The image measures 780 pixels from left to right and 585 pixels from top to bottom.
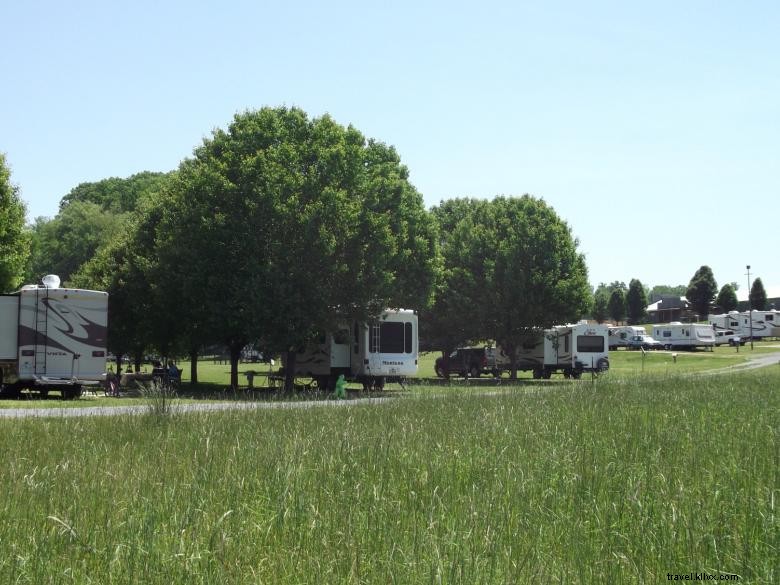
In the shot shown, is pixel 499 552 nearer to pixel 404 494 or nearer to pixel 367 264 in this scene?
pixel 404 494

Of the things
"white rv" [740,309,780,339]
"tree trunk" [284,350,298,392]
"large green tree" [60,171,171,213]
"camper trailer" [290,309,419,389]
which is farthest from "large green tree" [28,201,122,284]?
"white rv" [740,309,780,339]

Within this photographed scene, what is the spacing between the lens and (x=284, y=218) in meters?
29.2

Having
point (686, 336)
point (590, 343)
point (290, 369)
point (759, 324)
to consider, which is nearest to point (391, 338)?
point (290, 369)

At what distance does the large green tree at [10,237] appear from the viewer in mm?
32188

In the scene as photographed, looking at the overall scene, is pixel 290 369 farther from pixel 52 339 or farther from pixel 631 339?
pixel 631 339

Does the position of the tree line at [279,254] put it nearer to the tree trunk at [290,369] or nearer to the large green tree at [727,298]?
the tree trunk at [290,369]

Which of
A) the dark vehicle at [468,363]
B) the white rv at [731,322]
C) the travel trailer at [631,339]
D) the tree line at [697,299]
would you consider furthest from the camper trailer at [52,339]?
the tree line at [697,299]

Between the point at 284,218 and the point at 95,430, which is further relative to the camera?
the point at 284,218

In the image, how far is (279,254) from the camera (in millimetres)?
29172

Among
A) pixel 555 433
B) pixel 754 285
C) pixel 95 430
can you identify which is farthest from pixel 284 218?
pixel 754 285

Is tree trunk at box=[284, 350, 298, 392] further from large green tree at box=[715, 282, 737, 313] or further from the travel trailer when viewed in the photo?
large green tree at box=[715, 282, 737, 313]

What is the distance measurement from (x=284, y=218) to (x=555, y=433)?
20.5 meters

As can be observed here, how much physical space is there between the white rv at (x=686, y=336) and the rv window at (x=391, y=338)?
55.2 meters

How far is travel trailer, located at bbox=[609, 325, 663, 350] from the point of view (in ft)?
274
